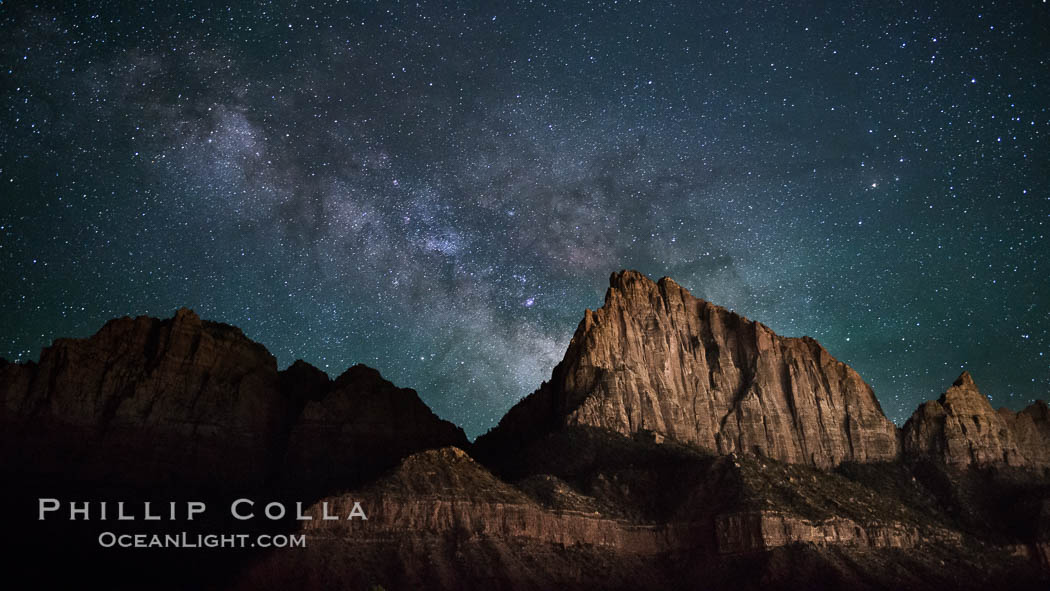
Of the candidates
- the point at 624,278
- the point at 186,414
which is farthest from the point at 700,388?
the point at 186,414

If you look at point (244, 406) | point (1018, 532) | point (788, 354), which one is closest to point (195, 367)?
point (244, 406)

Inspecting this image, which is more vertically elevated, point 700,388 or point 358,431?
point 700,388

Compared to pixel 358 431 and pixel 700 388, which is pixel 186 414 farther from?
pixel 700 388

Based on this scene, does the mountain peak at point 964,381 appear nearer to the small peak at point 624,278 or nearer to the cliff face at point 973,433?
the cliff face at point 973,433

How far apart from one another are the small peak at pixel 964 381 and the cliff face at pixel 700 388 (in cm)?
1769

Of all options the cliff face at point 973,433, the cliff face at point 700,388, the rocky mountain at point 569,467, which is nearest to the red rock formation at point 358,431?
the rocky mountain at point 569,467

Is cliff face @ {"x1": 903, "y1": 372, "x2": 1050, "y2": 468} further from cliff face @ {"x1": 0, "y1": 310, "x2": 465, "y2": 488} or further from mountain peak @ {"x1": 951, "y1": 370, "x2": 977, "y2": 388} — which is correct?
cliff face @ {"x1": 0, "y1": 310, "x2": 465, "y2": 488}

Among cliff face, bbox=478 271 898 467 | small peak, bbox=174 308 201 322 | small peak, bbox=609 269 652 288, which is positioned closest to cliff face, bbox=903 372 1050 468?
cliff face, bbox=478 271 898 467

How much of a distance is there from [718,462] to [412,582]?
5125 cm

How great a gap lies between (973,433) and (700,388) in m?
47.0

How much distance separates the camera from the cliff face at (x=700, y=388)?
15225 centimetres

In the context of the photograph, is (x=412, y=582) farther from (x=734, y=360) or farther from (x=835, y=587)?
(x=734, y=360)

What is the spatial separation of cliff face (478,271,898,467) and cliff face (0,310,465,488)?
77.8ft

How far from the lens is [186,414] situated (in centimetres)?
15275
